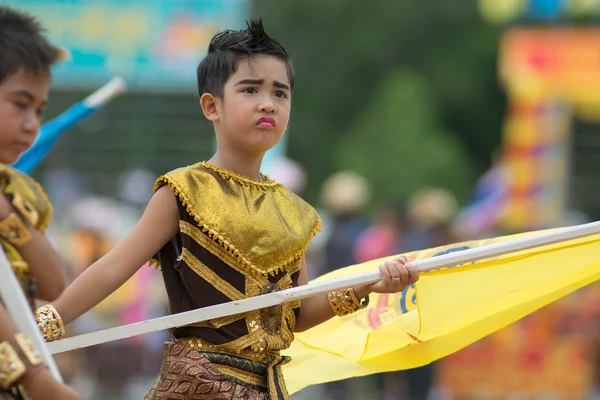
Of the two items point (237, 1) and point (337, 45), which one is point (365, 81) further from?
point (237, 1)

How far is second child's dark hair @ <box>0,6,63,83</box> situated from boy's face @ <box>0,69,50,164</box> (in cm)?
3

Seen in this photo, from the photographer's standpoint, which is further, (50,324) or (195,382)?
(195,382)

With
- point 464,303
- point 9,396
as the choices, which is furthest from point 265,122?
point 9,396

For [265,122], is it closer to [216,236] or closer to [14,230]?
[216,236]

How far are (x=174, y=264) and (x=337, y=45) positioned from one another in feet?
131

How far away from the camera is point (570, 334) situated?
46.4 ft

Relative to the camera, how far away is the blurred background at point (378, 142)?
13914 millimetres

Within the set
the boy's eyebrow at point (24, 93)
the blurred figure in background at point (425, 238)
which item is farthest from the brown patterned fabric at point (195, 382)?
the blurred figure in background at point (425, 238)

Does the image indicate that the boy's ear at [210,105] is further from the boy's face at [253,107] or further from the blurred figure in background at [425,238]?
the blurred figure in background at [425,238]

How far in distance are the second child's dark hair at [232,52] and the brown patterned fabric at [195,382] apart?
34.8 inches

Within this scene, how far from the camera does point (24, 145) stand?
4.30 meters

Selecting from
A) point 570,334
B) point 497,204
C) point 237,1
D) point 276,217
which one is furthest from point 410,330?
point 237,1

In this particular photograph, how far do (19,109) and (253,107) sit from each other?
781mm

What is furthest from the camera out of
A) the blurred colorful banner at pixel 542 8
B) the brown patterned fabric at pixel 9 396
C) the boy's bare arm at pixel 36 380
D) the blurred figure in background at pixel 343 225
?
the blurred colorful banner at pixel 542 8
